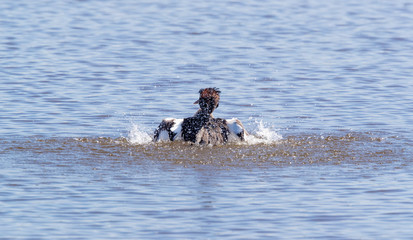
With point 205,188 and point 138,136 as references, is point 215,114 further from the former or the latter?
point 205,188

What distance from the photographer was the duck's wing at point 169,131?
42.7 feet

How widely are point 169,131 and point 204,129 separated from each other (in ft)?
1.55

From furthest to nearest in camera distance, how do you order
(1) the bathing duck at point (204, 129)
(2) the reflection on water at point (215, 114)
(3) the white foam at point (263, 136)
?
(3) the white foam at point (263, 136) → (1) the bathing duck at point (204, 129) → (2) the reflection on water at point (215, 114)

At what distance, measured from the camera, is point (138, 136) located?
13.8 metres

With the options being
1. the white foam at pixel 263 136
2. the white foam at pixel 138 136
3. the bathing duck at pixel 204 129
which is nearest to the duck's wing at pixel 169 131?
the bathing duck at pixel 204 129

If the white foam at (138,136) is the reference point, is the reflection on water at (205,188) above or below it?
below

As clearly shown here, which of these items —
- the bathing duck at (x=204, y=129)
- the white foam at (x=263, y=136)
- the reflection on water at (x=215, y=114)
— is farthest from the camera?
the white foam at (x=263, y=136)

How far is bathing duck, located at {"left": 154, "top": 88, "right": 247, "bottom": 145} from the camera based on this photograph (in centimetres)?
1295

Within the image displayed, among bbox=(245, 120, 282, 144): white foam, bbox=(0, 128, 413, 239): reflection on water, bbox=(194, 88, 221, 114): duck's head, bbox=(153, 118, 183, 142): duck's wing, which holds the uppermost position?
bbox=(194, 88, 221, 114): duck's head

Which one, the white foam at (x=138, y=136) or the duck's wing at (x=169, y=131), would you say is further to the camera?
the white foam at (x=138, y=136)

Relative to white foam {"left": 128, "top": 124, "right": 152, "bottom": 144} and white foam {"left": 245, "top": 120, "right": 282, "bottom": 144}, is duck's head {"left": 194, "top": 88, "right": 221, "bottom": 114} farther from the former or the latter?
white foam {"left": 128, "top": 124, "right": 152, "bottom": 144}

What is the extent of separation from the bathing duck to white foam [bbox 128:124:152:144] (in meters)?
0.42

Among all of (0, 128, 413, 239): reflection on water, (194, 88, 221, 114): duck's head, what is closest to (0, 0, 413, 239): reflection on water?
(0, 128, 413, 239): reflection on water

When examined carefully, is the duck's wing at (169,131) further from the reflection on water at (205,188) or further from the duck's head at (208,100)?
the duck's head at (208,100)
